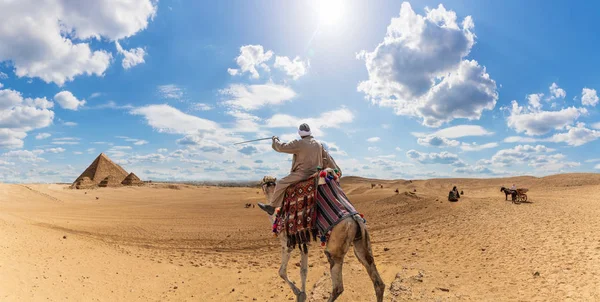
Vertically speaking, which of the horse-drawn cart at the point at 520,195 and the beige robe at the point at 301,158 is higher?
the beige robe at the point at 301,158

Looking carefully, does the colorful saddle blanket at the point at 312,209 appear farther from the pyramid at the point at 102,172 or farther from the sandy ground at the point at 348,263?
the pyramid at the point at 102,172

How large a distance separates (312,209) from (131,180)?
72.8m

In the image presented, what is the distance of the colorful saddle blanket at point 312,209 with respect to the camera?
5.95 m

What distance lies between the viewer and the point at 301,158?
22.2 ft

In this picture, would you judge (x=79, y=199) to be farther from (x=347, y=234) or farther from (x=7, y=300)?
(x=347, y=234)

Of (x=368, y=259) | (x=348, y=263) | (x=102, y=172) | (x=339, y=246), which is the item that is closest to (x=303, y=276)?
(x=339, y=246)

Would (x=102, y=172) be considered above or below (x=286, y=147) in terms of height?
above

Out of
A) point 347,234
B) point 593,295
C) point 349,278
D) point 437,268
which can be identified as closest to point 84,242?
point 349,278

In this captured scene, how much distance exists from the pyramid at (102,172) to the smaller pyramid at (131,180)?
1.03 m

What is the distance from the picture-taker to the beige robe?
6738 mm

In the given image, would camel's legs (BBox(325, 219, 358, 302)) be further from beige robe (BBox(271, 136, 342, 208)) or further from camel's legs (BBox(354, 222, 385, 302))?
beige robe (BBox(271, 136, 342, 208))

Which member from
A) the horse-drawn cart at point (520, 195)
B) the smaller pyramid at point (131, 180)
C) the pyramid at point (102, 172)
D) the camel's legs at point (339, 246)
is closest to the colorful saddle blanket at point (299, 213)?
the camel's legs at point (339, 246)

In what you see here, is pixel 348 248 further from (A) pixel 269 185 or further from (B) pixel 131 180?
(B) pixel 131 180

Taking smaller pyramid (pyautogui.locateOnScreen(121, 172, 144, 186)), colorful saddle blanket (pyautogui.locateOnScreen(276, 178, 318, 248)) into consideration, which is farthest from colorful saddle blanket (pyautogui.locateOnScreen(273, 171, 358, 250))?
smaller pyramid (pyautogui.locateOnScreen(121, 172, 144, 186))
